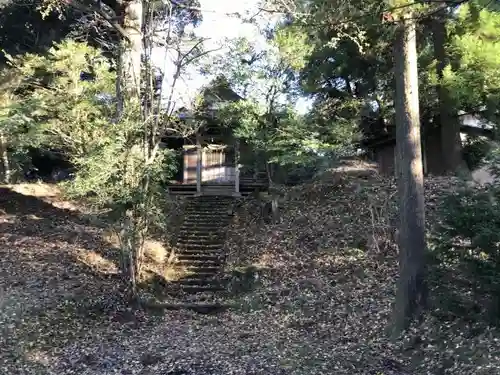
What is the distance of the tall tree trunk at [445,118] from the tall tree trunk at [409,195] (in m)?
8.31

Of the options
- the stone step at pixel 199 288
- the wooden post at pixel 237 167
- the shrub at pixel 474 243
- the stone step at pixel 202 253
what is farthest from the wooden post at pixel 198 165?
the shrub at pixel 474 243

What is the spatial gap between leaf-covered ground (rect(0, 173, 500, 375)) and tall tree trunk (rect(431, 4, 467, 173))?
245 cm

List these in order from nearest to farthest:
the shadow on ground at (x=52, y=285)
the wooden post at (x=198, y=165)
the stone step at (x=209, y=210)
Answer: the shadow on ground at (x=52, y=285), the stone step at (x=209, y=210), the wooden post at (x=198, y=165)

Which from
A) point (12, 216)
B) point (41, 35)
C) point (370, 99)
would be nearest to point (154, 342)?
point (12, 216)

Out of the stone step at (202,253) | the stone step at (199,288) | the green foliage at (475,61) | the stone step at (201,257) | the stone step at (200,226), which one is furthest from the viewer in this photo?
the stone step at (200,226)

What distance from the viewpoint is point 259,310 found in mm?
10820

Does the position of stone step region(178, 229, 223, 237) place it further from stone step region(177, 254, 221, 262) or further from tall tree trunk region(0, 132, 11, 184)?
tall tree trunk region(0, 132, 11, 184)

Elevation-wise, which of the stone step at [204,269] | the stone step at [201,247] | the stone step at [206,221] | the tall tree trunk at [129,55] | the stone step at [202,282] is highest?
the tall tree trunk at [129,55]

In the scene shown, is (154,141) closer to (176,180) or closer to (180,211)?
(180,211)

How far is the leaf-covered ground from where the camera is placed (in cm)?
733

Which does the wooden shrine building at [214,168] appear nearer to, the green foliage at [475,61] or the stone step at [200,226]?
the stone step at [200,226]

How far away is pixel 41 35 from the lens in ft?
64.0

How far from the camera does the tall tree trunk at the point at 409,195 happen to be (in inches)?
308

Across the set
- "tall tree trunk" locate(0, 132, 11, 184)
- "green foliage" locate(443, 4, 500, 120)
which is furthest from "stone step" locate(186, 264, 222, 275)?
"tall tree trunk" locate(0, 132, 11, 184)
